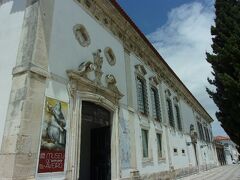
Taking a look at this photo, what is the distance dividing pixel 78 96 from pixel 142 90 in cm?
580

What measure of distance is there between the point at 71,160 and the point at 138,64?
23.1 feet

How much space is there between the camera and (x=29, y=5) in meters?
6.67

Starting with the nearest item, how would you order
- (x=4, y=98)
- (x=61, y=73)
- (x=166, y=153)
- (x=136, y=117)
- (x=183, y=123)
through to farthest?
(x=4, y=98)
(x=61, y=73)
(x=136, y=117)
(x=166, y=153)
(x=183, y=123)

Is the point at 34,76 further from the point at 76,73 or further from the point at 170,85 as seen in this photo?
the point at 170,85

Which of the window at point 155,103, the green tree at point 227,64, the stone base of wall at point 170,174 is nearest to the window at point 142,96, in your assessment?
the window at point 155,103

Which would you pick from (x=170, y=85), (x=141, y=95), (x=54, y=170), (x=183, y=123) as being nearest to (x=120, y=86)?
(x=141, y=95)

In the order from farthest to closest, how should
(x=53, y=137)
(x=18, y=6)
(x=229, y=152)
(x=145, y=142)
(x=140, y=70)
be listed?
(x=229, y=152)
(x=140, y=70)
(x=145, y=142)
(x=18, y=6)
(x=53, y=137)

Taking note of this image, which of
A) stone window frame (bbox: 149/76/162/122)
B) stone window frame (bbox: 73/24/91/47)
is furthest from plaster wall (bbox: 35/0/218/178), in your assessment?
stone window frame (bbox: 149/76/162/122)

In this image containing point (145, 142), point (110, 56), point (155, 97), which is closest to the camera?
point (110, 56)

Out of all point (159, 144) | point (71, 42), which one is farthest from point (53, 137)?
point (159, 144)

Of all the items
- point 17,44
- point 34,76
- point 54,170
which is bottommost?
point 54,170

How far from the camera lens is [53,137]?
596 cm

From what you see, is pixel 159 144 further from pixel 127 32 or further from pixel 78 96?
pixel 78 96

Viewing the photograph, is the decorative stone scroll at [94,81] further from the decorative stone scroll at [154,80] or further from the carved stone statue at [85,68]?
the decorative stone scroll at [154,80]
